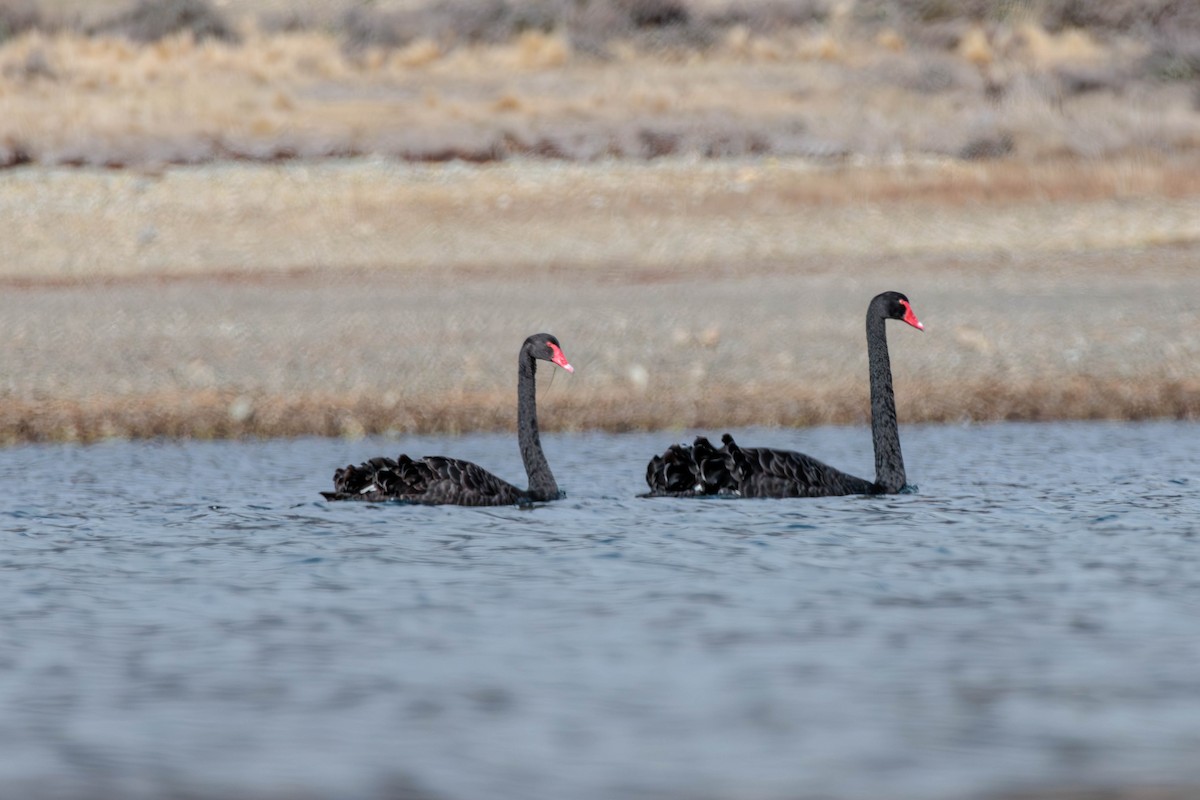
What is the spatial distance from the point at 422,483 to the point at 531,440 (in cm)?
96

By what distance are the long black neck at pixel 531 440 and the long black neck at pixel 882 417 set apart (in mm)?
1734

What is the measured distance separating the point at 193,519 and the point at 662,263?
12.6 meters

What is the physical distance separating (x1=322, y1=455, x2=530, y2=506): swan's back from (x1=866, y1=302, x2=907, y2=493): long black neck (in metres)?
1.99

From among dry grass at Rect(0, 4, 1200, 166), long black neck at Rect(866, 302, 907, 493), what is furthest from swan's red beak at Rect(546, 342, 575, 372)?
dry grass at Rect(0, 4, 1200, 166)

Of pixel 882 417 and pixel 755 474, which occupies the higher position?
pixel 882 417

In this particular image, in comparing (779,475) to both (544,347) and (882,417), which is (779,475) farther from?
(544,347)

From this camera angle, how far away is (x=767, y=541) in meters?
10.1

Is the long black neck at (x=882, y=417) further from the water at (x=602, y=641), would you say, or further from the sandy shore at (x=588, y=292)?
the sandy shore at (x=588, y=292)

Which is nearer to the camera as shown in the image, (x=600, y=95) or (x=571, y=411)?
(x=571, y=411)

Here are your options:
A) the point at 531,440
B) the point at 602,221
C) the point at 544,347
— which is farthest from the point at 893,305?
the point at 602,221

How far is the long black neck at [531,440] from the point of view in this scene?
11.7 meters

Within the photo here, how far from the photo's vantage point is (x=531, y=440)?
11.9m

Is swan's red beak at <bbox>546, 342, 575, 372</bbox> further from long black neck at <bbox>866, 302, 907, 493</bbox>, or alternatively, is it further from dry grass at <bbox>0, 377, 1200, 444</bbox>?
dry grass at <bbox>0, 377, 1200, 444</bbox>

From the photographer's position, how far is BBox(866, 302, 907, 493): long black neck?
38.6 feet
